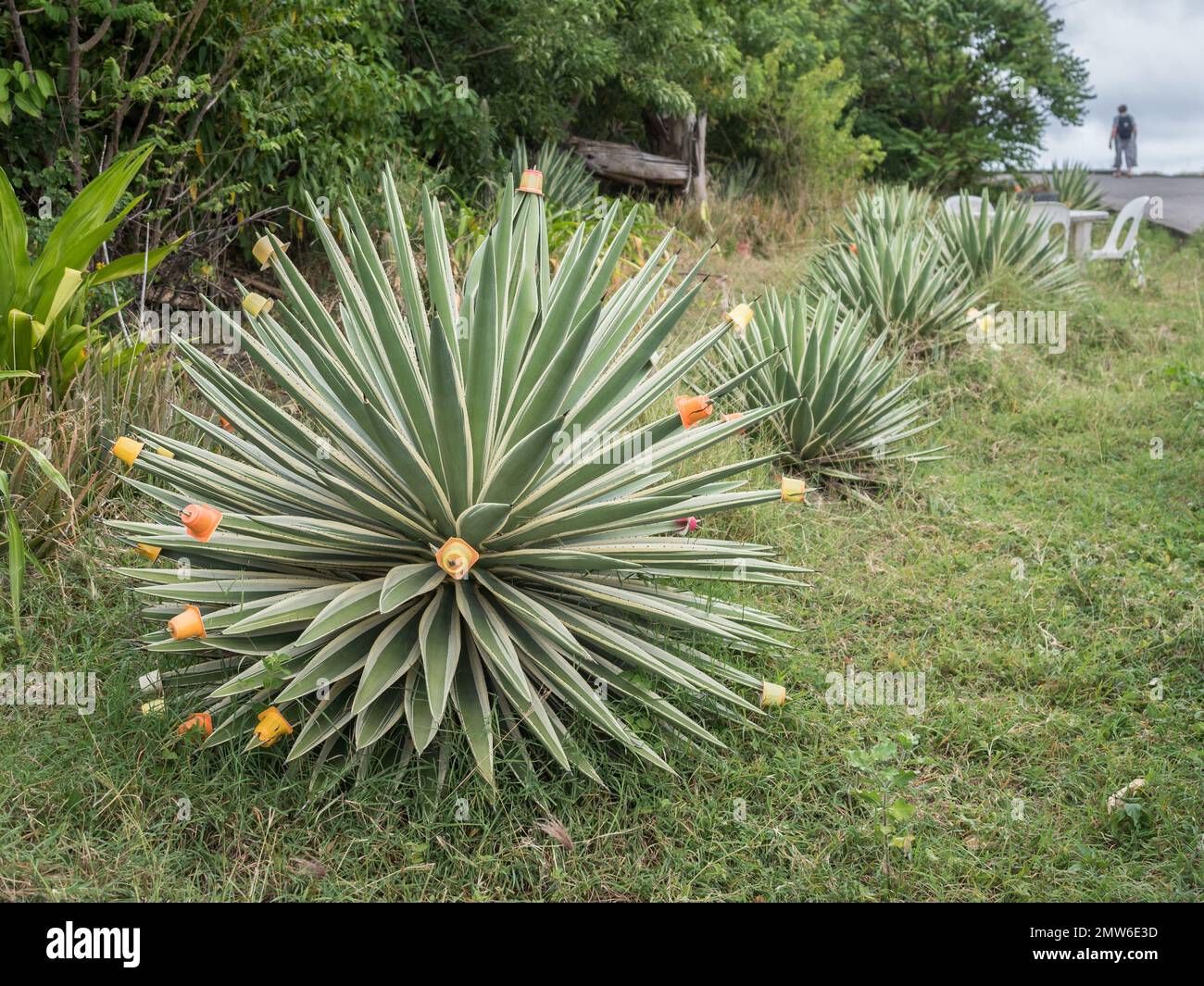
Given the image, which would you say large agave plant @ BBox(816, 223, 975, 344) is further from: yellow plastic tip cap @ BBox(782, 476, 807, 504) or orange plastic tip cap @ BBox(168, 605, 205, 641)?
orange plastic tip cap @ BBox(168, 605, 205, 641)

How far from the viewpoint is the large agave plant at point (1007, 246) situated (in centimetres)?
794

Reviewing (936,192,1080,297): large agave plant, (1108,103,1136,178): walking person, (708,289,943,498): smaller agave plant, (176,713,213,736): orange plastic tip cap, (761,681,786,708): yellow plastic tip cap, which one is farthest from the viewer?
(1108,103,1136,178): walking person

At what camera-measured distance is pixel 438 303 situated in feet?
10.1

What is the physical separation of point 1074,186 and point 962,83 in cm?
253

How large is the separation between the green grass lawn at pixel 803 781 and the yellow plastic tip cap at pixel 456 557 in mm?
587

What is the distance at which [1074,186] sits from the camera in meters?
14.5

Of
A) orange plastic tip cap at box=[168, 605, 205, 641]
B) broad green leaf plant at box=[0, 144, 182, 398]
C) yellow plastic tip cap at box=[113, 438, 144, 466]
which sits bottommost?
orange plastic tip cap at box=[168, 605, 205, 641]

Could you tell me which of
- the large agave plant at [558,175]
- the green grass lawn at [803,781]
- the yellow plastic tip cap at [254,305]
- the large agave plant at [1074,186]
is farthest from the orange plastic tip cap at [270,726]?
the large agave plant at [1074,186]

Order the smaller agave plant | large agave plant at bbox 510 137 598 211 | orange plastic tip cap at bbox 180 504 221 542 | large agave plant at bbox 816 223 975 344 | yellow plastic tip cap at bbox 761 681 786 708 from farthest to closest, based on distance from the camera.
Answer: large agave plant at bbox 510 137 598 211 < large agave plant at bbox 816 223 975 344 < the smaller agave plant < yellow plastic tip cap at bbox 761 681 786 708 < orange plastic tip cap at bbox 180 504 221 542

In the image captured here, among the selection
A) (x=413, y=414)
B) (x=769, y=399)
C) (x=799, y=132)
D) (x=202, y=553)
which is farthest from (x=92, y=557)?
(x=799, y=132)

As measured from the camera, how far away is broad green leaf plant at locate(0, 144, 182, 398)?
4.08 m

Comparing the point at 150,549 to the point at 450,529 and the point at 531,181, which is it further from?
the point at 531,181

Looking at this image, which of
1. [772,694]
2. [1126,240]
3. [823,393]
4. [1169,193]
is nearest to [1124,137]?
[1169,193]

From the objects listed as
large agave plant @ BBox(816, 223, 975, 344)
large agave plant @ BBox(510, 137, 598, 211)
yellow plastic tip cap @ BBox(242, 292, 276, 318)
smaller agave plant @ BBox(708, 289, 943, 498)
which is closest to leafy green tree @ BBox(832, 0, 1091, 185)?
large agave plant @ BBox(510, 137, 598, 211)
